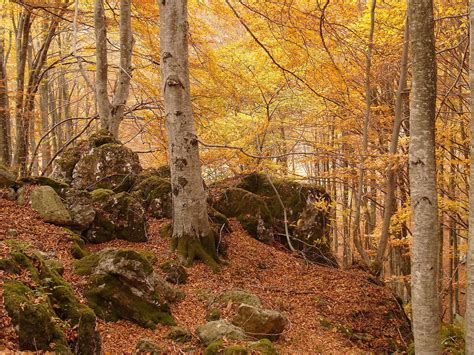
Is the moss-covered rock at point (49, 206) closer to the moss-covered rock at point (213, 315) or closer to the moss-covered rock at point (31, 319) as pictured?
the moss-covered rock at point (213, 315)

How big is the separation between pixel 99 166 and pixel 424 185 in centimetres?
668

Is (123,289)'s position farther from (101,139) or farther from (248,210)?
(248,210)

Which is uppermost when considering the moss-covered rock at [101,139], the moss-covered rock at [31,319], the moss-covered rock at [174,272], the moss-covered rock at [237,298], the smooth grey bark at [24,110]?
the smooth grey bark at [24,110]

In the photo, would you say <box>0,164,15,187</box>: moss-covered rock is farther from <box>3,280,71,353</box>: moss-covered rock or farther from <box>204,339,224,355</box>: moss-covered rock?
<box>204,339,224,355</box>: moss-covered rock

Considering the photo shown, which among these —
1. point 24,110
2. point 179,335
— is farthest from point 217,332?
point 24,110

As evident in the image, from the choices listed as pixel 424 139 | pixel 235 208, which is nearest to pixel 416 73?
pixel 424 139

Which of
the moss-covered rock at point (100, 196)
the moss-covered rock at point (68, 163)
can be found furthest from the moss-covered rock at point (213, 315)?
the moss-covered rock at point (68, 163)

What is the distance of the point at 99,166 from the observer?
8.65 m

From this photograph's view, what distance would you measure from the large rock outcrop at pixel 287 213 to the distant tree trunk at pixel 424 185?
210 inches

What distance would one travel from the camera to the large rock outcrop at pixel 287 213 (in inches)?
377

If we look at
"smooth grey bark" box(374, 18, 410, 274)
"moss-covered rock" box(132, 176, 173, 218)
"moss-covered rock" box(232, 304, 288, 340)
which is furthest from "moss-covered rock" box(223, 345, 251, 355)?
"moss-covered rock" box(132, 176, 173, 218)

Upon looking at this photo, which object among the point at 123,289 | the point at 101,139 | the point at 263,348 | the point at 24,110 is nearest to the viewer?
the point at 263,348

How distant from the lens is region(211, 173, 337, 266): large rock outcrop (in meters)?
9.58

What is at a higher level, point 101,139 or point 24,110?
point 24,110
